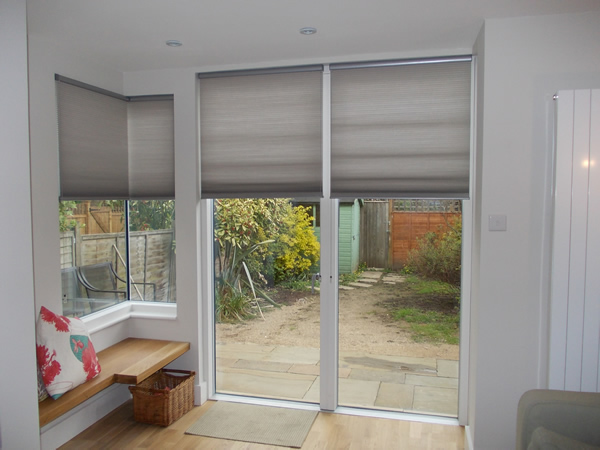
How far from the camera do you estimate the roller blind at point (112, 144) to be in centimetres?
337

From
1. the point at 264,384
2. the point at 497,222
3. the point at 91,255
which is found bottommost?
the point at 264,384

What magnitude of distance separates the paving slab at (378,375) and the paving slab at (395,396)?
4cm

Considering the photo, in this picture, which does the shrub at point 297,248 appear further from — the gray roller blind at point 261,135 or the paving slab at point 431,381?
the paving slab at point 431,381

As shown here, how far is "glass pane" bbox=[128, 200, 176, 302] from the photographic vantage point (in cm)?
398

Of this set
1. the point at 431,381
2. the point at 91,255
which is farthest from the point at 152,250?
the point at 431,381

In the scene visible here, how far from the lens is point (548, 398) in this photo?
2189 mm

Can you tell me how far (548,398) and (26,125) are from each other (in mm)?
2673

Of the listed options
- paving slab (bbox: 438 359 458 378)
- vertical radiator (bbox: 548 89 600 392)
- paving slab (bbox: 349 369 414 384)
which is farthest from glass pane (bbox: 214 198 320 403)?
vertical radiator (bbox: 548 89 600 392)

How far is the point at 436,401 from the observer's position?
354 centimetres

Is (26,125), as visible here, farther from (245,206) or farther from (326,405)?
(326,405)

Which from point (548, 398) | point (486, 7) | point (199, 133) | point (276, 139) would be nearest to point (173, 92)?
point (199, 133)

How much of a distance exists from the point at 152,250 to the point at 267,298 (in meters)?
1.02

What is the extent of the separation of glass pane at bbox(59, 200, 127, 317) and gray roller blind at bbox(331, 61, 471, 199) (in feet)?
5.83

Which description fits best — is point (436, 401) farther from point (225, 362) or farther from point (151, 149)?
point (151, 149)
